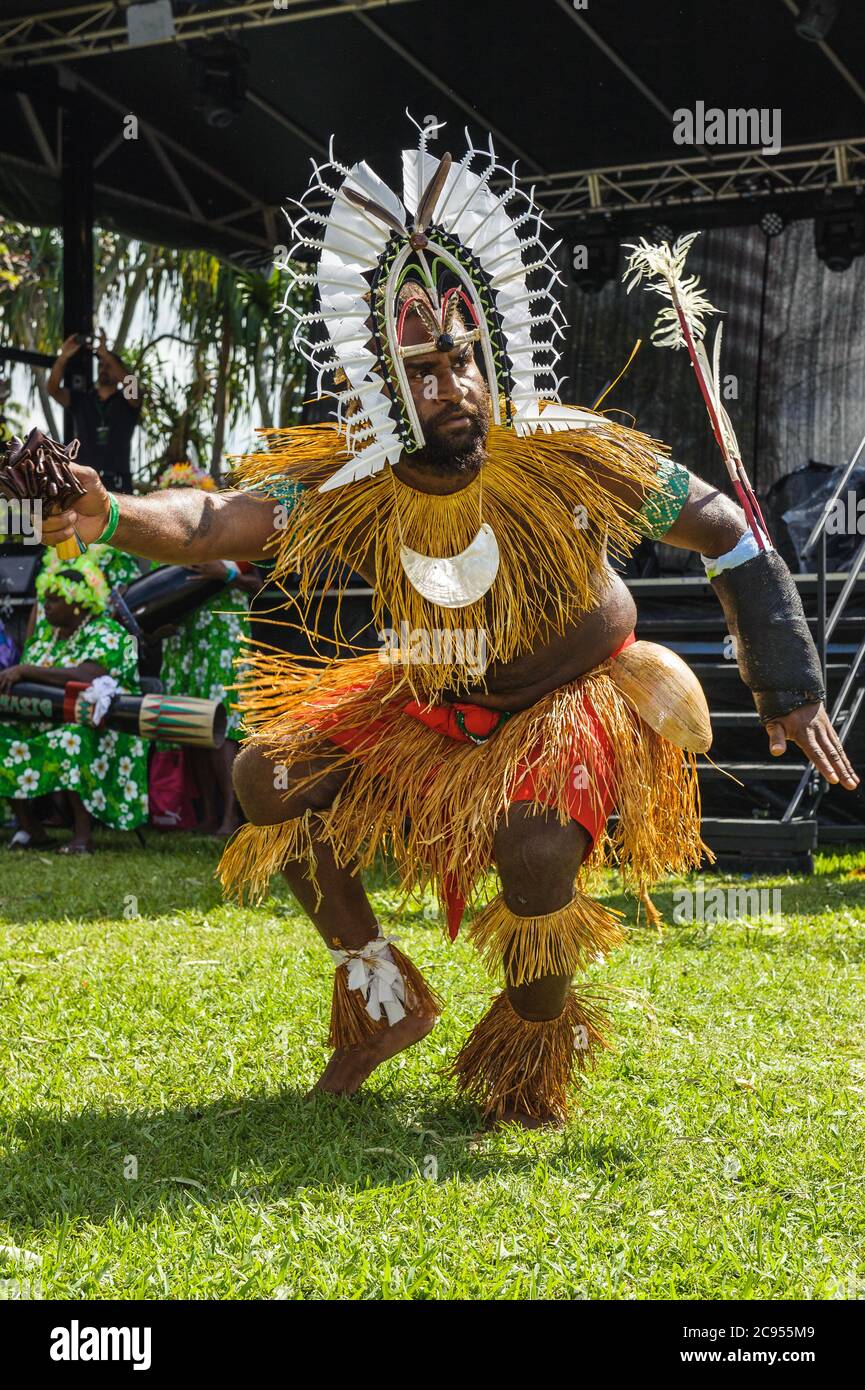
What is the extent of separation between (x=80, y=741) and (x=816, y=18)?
16.2ft

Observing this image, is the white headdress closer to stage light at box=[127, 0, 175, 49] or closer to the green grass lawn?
the green grass lawn

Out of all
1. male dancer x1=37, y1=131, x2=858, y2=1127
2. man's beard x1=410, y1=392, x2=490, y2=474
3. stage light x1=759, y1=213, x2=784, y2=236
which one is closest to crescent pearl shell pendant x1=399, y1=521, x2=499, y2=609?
male dancer x1=37, y1=131, x2=858, y2=1127

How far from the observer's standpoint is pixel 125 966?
13.6ft

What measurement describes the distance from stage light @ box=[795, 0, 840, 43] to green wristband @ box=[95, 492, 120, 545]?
17.7ft

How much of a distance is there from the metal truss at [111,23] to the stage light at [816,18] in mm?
1920

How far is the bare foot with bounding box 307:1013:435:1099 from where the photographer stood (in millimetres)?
2926

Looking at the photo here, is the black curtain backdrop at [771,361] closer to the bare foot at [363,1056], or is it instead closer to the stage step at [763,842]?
the stage step at [763,842]

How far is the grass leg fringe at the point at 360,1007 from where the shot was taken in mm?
2936

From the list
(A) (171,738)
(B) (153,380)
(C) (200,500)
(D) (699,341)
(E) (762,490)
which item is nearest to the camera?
(C) (200,500)

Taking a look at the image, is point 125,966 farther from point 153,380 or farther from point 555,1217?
point 153,380

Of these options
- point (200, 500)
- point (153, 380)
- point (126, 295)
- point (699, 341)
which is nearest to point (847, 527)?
point (699, 341)

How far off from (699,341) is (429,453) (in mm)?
830

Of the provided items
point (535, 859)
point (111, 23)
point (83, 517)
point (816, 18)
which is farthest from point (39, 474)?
point (111, 23)

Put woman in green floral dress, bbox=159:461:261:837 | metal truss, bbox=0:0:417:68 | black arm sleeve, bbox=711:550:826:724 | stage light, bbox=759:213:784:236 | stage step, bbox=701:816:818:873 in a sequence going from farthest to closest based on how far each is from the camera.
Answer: stage light, bbox=759:213:784:236 < woman in green floral dress, bbox=159:461:261:837 < metal truss, bbox=0:0:417:68 < stage step, bbox=701:816:818:873 < black arm sleeve, bbox=711:550:826:724
